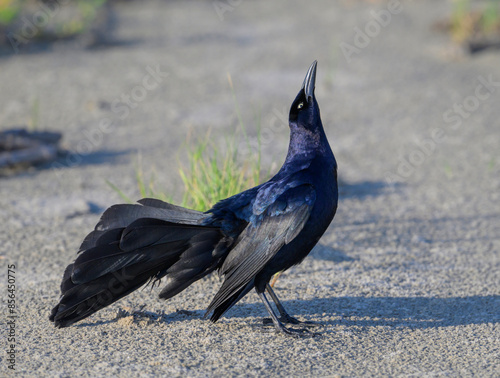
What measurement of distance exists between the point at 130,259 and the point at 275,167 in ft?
9.63

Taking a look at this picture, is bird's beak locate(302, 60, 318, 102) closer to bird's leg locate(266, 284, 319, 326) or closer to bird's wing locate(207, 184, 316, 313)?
bird's wing locate(207, 184, 316, 313)

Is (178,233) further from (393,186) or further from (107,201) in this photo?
(393,186)

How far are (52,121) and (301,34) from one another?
5093 mm

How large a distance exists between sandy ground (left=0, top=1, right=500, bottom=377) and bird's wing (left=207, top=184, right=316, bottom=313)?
1.10ft

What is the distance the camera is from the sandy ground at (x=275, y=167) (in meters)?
3.35

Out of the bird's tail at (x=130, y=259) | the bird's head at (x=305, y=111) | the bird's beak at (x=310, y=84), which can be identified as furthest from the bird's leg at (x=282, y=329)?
the bird's beak at (x=310, y=84)

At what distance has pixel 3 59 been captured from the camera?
391 inches

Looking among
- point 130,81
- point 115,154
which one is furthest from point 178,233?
point 130,81

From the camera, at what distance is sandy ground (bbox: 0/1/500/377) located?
11.0ft
